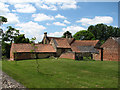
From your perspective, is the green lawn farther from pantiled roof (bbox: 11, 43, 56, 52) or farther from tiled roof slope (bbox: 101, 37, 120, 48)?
pantiled roof (bbox: 11, 43, 56, 52)

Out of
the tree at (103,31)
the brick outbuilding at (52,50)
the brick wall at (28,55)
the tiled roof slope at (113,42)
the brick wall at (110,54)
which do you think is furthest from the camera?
the tree at (103,31)

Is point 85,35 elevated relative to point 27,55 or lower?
elevated

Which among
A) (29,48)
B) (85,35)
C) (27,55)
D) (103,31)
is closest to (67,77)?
(27,55)

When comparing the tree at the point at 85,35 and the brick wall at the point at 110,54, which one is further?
the tree at the point at 85,35

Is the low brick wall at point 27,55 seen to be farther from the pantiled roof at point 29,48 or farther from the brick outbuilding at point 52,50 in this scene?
the pantiled roof at point 29,48

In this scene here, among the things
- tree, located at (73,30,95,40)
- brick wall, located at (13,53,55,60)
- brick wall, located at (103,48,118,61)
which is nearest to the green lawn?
brick wall, located at (103,48,118,61)

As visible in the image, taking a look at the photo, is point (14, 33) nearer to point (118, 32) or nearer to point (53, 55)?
point (53, 55)

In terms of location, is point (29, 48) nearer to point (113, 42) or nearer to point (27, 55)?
point (27, 55)

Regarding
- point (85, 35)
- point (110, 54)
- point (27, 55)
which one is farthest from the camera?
Answer: point (85, 35)

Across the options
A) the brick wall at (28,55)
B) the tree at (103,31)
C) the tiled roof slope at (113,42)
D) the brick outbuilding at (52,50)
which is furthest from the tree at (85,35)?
the tiled roof slope at (113,42)

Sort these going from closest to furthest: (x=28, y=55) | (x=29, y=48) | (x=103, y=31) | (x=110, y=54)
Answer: (x=110, y=54) < (x=28, y=55) < (x=29, y=48) < (x=103, y=31)

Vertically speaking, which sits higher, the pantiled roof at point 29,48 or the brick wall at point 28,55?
the pantiled roof at point 29,48

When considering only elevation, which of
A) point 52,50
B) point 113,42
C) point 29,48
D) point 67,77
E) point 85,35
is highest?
point 85,35

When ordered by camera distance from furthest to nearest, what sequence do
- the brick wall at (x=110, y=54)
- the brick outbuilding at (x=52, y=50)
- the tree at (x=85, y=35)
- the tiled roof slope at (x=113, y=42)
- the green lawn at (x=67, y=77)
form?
the tree at (x=85, y=35) → the brick outbuilding at (x=52, y=50) → the brick wall at (x=110, y=54) → the tiled roof slope at (x=113, y=42) → the green lawn at (x=67, y=77)
